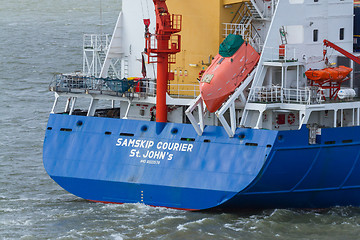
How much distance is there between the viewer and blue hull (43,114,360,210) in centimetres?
A: 2716

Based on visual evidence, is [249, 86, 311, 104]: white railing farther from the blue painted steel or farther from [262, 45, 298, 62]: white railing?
the blue painted steel

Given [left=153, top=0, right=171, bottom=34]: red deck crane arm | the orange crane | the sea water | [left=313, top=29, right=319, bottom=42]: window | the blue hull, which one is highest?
[left=153, top=0, right=171, bottom=34]: red deck crane arm

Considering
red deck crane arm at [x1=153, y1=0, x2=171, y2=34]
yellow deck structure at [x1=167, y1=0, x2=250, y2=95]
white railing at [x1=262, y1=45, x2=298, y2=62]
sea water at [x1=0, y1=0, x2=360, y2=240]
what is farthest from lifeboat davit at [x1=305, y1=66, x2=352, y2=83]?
red deck crane arm at [x1=153, y1=0, x2=171, y2=34]

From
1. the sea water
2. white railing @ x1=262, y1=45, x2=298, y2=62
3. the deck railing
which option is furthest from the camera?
the deck railing

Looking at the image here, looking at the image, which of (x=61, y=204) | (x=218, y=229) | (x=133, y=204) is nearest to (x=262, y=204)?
(x=218, y=229)

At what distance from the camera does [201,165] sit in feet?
91.7

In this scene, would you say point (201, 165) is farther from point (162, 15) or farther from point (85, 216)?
point (162, 15)

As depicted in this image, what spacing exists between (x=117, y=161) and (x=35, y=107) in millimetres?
18735

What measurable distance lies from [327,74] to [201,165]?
15.0 feet

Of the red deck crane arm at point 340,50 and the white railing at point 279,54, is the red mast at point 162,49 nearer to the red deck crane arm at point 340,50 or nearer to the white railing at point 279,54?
the white railing at point 279,54

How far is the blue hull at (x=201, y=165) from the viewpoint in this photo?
89.1ft

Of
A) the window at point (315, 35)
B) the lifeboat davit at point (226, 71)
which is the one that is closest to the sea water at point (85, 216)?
the lifeboat davit at point (226, 71)

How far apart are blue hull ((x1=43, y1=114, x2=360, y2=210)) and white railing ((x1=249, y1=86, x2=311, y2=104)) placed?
112cm

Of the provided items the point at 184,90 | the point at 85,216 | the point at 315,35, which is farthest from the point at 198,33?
the point at 85,216
